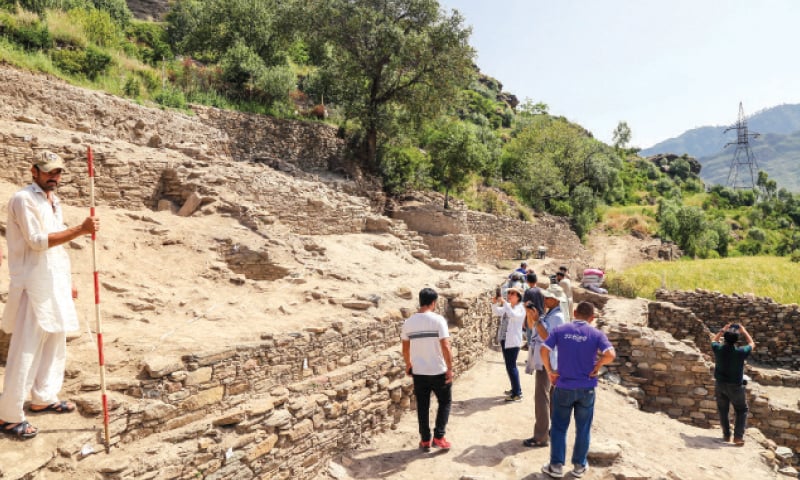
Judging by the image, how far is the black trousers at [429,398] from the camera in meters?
5.56

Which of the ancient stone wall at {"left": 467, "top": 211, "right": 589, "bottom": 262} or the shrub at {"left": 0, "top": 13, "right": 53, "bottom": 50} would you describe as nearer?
the shrub at {"left": 0, "top": 13, "right": 53, "bottom": 50}

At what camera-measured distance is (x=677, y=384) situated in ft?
30.2

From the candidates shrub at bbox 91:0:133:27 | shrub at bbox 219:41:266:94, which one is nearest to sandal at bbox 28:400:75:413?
shrub at bbox 219:41:266:94

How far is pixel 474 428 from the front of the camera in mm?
6629

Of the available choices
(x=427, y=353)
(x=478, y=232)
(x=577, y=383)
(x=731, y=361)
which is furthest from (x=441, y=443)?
(x=478, y=232)

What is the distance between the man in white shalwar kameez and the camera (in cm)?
371

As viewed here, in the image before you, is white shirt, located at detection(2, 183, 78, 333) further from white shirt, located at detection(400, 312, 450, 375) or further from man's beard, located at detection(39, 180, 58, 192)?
white shirt, located at detection(400, 312, 450, 375)

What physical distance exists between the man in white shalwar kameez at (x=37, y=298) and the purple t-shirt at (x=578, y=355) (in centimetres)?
474

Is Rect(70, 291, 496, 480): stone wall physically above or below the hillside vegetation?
below

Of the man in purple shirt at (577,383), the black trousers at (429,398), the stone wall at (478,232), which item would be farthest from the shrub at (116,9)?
the man in purple shirt at (577,383)

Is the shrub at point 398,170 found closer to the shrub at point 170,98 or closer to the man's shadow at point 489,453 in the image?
the shrub at point 170,98

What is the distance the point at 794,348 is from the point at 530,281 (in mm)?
12500

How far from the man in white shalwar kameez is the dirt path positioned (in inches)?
122

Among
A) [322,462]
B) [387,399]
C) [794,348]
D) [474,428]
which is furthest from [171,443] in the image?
[794,348]
